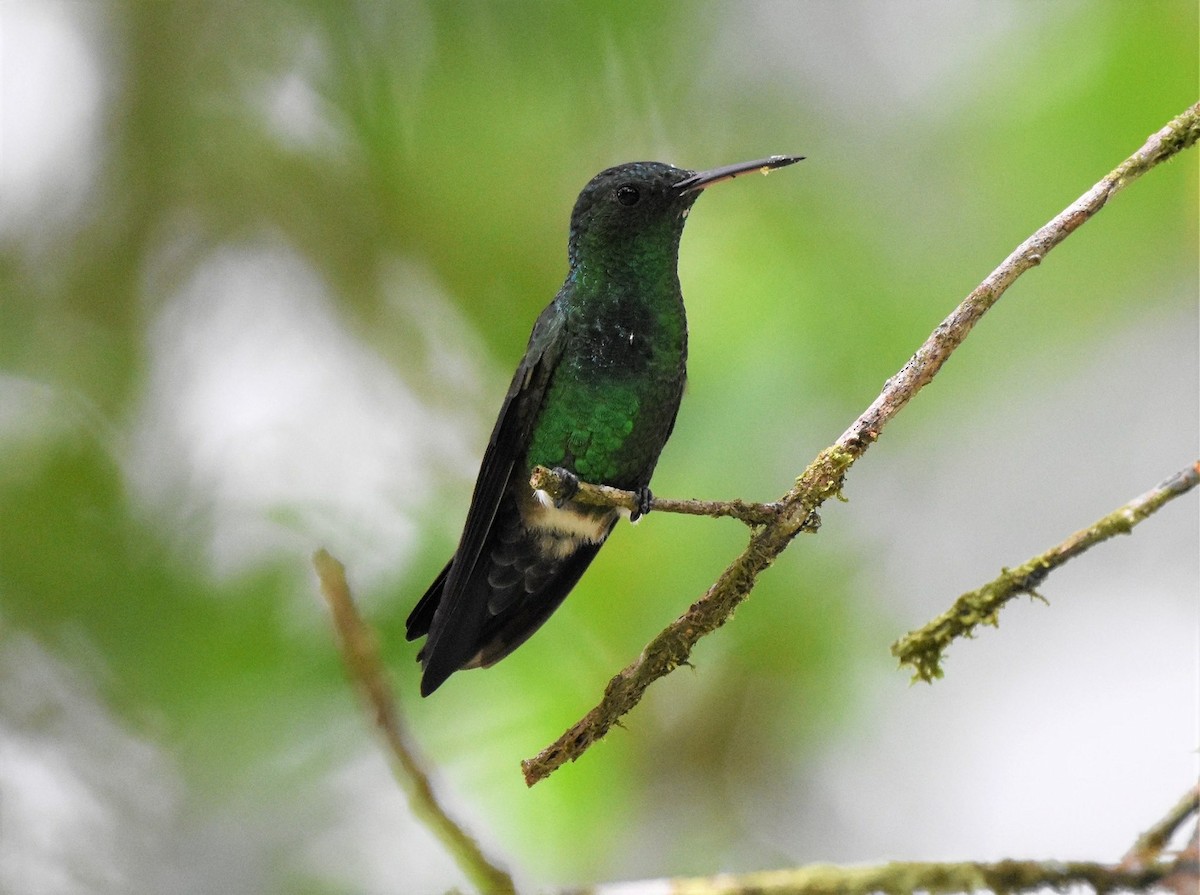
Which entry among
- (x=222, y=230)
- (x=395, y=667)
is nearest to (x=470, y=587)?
(x=395, y=667)

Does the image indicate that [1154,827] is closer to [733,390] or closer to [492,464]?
[492,464]

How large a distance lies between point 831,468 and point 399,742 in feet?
2.36

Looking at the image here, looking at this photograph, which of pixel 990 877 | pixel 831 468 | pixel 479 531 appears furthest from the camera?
pixel 479 531

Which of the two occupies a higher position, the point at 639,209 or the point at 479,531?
the point at 639,209

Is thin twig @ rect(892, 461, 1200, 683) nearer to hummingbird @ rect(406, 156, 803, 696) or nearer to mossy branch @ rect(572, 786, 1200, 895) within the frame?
mossy branch @ rect(572, 786, 1200, 895)

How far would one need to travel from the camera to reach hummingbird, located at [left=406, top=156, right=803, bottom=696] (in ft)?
7.20

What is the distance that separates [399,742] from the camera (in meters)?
1.04

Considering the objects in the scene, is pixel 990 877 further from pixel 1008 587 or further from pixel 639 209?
pixel 639 209

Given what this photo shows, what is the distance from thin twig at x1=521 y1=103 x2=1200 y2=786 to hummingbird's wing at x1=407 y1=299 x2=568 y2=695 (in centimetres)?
54

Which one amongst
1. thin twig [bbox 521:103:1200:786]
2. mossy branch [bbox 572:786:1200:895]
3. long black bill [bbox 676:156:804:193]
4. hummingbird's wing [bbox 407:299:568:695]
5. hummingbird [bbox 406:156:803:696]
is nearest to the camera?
mossy branch [bbox 572:786:1200:895]

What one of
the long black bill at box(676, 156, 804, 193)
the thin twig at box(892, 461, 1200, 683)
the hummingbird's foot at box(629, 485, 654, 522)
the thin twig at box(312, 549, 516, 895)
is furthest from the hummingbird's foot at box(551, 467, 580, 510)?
the thin twig at box(312, 549, 516, 895)

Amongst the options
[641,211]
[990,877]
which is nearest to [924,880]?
[990,877]

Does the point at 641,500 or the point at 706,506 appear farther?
the point at 641,500

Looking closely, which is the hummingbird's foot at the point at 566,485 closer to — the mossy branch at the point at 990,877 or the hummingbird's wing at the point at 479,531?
the hummingbird's wing at the point at 479,531
